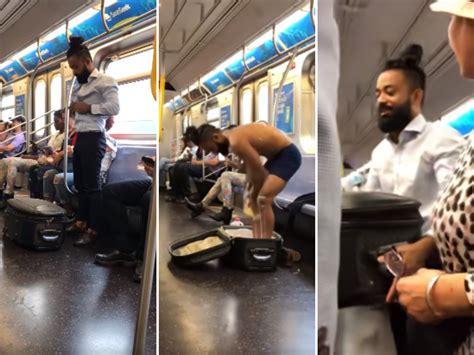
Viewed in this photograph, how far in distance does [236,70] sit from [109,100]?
0.49 metres

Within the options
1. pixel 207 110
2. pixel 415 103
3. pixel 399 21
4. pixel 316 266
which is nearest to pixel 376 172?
pixel 415 103

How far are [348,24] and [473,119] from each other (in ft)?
1.68

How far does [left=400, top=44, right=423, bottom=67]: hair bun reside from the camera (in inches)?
55.2

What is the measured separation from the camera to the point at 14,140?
1681 millimetres

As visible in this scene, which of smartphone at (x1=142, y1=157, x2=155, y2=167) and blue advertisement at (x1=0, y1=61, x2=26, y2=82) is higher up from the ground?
blue advertisement at (x1=0, y1=61, x2=26, y2=82)

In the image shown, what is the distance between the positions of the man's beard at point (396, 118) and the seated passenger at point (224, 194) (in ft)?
1.70

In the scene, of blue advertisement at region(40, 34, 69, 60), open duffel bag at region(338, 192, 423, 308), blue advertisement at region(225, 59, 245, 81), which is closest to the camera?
open duffel bag at region(338, 192, 423, 308)

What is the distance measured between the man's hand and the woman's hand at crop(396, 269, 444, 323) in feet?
4.21

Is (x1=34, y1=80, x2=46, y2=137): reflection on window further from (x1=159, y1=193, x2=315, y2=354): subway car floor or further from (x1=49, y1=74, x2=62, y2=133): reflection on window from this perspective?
(x1=159, y1=193, x2=315, y2=354): subway car floor

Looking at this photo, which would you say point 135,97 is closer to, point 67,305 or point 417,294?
point 67,305

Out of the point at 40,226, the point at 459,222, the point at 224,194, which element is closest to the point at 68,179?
the point at 40,226

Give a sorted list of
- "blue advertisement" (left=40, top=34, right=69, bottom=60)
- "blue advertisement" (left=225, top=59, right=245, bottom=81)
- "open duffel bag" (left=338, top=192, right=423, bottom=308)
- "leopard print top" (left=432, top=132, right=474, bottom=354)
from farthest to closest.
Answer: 1. "blue advertisement" (left=40, top=34, right=69, bottom=60)
2. "blue advertisement" (left=225, top=59, right=245, bottom=81)
3. "open duffel bag" (left=338, top=192, right=423, bottom=308)
4. "leopard print top" (left=432, top=132, right=474, bottom=354)

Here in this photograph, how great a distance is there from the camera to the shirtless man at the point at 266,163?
57.9 inches

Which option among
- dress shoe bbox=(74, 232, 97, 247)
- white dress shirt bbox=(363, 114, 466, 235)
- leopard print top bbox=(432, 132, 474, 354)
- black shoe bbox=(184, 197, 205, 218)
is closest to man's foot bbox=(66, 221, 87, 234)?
dress shoe bbox=(74, 232, 97, 247)
